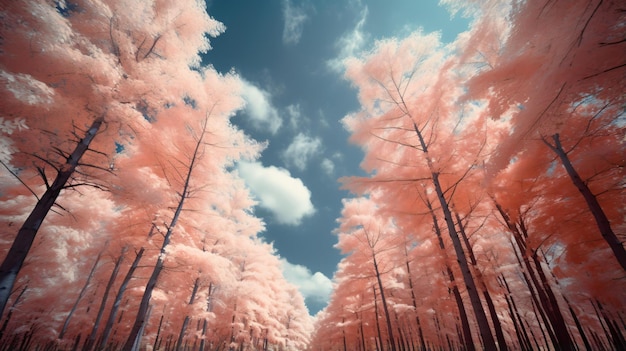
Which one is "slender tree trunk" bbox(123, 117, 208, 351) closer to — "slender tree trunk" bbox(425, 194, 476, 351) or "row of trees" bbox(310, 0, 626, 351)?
"row of trees" bbox(310, 0, 626, 351)

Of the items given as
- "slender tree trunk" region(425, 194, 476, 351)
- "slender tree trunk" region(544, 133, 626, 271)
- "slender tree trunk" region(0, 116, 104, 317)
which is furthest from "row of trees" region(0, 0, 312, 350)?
"slender tree trunk" region(544, 133, 626, 271)

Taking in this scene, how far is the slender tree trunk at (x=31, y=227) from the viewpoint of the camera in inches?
180

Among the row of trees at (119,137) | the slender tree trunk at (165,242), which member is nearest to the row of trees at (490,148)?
the row of trees at (119,137)

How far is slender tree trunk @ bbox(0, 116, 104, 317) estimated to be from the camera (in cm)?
457

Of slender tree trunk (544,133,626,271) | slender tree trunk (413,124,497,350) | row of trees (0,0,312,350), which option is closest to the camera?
slender tree trunk (544,133,626,271)

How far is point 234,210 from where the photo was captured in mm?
16578

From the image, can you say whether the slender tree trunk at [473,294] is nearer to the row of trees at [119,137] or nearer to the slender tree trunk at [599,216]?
the slender tree trunk at [599,216]

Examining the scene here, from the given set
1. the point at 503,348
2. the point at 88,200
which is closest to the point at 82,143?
the point at 88,200

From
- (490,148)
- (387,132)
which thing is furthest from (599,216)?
(387,132)

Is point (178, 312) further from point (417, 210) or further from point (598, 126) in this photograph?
point (598, 126)

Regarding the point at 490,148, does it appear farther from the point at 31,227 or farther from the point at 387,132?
the point at 31,227

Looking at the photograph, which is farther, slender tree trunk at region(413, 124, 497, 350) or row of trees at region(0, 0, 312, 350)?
row of trees at region(0, 0, 312, 350)

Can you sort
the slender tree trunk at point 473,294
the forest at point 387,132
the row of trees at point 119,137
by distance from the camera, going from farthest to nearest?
the row of trees at point 119,137, the slender tree trunk at point 473,294, the forest at point 387,132

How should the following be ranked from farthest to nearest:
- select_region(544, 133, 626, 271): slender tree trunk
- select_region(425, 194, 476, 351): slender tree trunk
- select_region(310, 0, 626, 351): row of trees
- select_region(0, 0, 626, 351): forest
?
select_region(425, 194, 476, 351): slender tree trunk < select_region(544, 133, 626, 271): slender tree trunk < select_region(310, 0, 626, 351): row of trees < select_region(0, 0, 626, 351): forest
